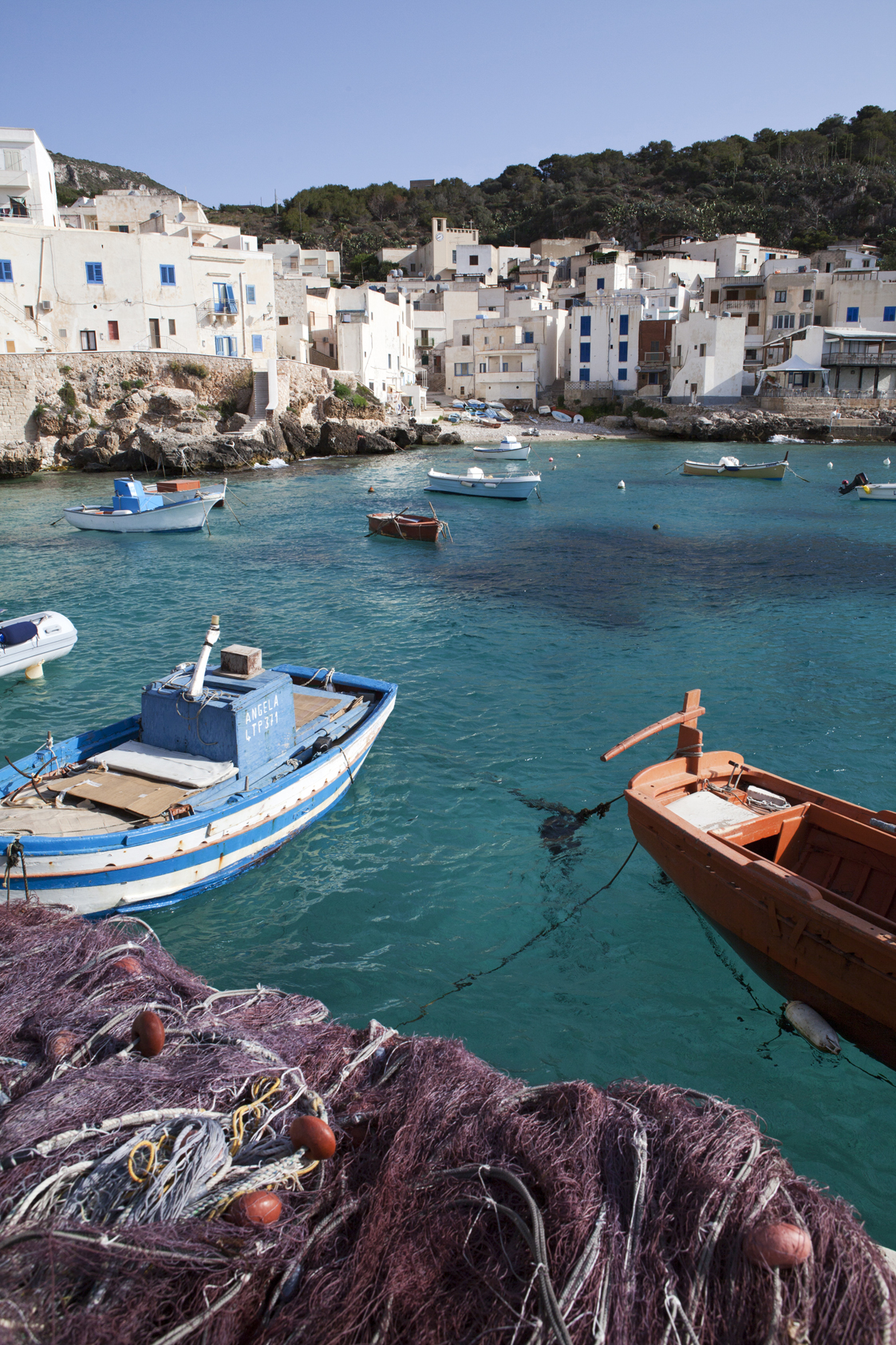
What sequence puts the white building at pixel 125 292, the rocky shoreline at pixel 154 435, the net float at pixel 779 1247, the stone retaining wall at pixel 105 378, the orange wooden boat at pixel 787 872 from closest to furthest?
the net float at pixel 779 1247
the orange wooden boat at pixel 787 872
the rocky shoreline at pixel 154 435
the stone retaining wall at pixel 105 378
the white building at pixel 125 292

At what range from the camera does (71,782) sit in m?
8.98

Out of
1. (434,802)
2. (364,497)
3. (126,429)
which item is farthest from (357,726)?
(126,429)

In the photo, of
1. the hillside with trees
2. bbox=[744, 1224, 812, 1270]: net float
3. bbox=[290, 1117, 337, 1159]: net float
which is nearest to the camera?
bbox=[744, 1224, 812, 1270]: net float

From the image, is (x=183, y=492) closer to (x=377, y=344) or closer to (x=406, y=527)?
(x=406, y=527)

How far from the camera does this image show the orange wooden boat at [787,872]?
6.61 m

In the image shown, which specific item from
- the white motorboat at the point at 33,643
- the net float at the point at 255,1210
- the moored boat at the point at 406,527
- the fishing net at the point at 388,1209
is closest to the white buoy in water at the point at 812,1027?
the fishing net at the point at 388,1209

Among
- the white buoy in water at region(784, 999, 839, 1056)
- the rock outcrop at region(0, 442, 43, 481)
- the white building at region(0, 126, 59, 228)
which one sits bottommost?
the white buoy in water at region(784, 999, 839, 1056)

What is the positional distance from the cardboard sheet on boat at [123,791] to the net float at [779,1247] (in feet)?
21.6

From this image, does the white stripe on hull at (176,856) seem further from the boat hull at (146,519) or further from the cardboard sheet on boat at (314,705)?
the boat hull at (146,519)

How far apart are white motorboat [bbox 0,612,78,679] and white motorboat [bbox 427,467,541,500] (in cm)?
2553

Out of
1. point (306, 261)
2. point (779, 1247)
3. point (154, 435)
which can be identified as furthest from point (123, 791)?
point (306, 261)

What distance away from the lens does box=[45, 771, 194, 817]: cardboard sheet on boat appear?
8.54 m

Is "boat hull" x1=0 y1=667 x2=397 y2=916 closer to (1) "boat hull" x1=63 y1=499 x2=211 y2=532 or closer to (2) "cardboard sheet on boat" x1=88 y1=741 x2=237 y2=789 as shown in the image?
(2) "cardboard sheet on boat" x1=88 y1=741 x2=237 y2=789

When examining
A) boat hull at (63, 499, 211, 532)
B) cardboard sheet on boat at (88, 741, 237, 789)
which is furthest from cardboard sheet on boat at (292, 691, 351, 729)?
boat hull at (63, 499, 211, 532)
